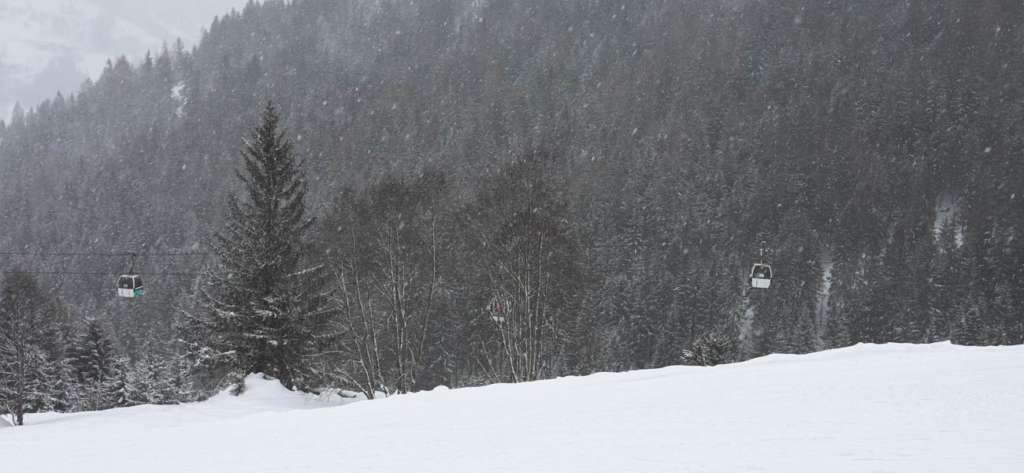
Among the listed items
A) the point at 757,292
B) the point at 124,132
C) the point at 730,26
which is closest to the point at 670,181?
the point at 757,292

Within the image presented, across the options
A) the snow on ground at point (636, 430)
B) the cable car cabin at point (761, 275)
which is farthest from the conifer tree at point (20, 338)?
the cable car cabin at point (761, 275)

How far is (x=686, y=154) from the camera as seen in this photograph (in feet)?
386

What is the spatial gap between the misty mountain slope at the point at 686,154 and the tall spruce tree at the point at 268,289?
227 inches

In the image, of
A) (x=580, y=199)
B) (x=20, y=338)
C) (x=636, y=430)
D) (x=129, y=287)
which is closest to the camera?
(x=636, y=430)

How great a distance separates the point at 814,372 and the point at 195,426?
36.9ft

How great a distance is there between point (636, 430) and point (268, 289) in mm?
16402

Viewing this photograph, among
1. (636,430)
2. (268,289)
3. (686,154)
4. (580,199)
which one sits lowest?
(636,430)

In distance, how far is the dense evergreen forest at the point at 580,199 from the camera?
23266 millimetres

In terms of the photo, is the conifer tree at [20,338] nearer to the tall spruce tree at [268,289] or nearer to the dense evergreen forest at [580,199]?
the dense evergreen forest at [580,199]

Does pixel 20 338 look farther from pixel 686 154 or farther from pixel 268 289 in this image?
pixel 686 154

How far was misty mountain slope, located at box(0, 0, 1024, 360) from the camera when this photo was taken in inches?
3061

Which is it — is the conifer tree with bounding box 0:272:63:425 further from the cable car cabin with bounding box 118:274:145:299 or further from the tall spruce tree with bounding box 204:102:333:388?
the tall spruce tree with bounding box 204:102:333:388

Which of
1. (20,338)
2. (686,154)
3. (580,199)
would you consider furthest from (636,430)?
(686,154)

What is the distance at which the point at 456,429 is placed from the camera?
31.7 feet
